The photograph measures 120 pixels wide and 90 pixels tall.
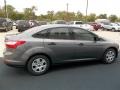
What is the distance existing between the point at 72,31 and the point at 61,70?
1329 mm

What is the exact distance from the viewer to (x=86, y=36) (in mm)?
6586

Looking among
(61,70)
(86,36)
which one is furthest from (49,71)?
(86,36)

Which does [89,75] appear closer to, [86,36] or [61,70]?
[61,70]

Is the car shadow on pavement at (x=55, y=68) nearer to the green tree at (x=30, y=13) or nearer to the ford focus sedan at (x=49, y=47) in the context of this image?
the ford focus sedan at (x=49, y=47)

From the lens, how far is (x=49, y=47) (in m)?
5.80

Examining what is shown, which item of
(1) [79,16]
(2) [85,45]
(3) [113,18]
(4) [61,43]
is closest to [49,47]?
(4) [61,43]

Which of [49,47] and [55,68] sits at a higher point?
[49,47]

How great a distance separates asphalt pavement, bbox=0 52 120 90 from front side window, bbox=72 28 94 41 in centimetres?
100

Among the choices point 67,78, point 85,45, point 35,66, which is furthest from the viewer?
point 85,45

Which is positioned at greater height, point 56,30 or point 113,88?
point 56,30

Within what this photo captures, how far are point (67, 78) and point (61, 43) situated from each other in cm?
113

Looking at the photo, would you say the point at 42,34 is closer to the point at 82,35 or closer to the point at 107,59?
the point at 82,35

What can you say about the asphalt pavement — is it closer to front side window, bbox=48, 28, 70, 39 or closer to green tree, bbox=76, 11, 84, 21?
front side window, bbox=48, 28, 70, 39

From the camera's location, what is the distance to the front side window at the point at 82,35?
6355mm
